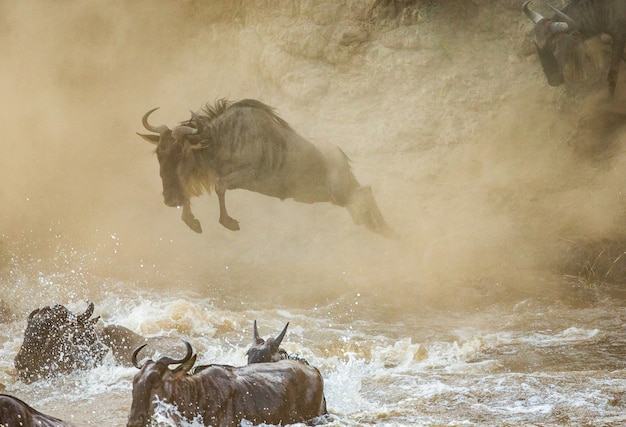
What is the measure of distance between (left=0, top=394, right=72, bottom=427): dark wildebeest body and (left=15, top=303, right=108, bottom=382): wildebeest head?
319 cm

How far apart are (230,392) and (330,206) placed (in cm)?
669

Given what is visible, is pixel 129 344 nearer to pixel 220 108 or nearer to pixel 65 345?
pixel 65 345

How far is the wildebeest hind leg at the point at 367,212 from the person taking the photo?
404 inches

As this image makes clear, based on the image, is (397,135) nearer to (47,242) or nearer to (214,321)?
(214,321)

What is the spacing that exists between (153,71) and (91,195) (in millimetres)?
2033

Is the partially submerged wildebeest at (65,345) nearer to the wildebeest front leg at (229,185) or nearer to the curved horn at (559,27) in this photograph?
the wildebeest front leg at (229,185)

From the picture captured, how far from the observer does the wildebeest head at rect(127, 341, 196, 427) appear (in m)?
4.29

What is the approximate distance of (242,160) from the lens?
8648mm

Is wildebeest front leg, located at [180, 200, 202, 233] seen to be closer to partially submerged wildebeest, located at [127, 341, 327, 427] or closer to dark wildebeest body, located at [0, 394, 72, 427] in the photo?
partially submerged wildebeest, located at [127, 341, 327, 427]

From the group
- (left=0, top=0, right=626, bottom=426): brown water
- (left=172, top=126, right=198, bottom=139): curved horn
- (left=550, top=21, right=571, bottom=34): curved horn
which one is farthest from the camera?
(left=550, top=21, right=571, bottom=34): curved horn

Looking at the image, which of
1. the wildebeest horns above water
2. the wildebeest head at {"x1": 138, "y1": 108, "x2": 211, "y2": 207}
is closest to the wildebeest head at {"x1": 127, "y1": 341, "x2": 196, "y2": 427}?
the wildebeest horns above water

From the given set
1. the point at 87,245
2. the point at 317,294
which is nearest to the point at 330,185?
the point at 317,294

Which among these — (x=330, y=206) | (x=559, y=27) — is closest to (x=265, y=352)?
(x=330, y=206)

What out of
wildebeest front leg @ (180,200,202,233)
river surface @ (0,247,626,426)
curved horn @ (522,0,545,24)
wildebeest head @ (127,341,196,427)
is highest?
curved horn @ (522,0,545,24)
